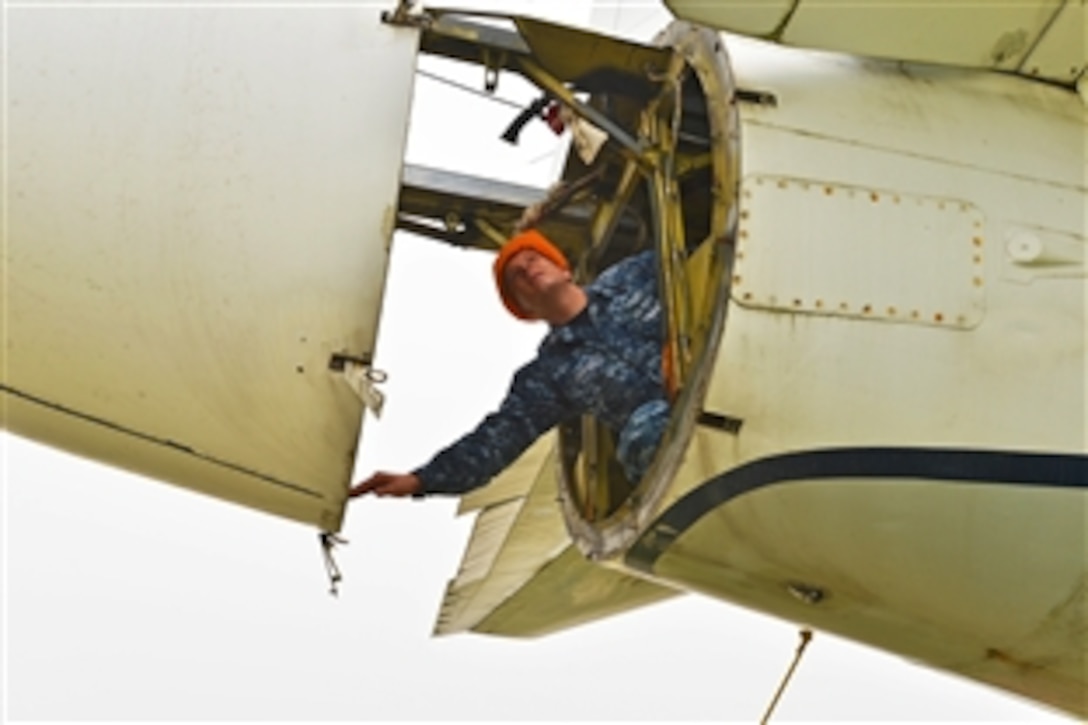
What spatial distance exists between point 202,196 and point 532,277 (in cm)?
106

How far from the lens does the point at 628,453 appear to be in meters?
5.19

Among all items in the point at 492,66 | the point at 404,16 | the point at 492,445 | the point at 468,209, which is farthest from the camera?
→ the point at 468,209

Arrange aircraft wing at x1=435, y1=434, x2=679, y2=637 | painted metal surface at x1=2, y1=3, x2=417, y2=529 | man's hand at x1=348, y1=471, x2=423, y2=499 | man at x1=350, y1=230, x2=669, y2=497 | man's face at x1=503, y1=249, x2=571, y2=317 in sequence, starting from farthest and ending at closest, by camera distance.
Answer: aircraft wing at x1=435, y1=434, x2=679, y2=637 < man's face at x1=503, y1=249, x2=571, y2=317 < man at x1=350, y1=230, x2=669, y2=497 < man's hand at x1=348, y1=471, x2=423, y2=499 < painted metal surface at x1=2, y1=3, x2=417, y2=529

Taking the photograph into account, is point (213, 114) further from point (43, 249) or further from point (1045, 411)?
point (1045, 411)

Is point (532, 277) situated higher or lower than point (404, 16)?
lower

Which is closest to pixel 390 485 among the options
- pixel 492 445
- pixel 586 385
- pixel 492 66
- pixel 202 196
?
pixel 492 445

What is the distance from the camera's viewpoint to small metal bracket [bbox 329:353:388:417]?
189 inches

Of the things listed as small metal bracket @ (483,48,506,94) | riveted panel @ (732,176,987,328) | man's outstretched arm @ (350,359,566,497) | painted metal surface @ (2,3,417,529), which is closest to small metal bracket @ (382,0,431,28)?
painted metal surface @ (2,3,417,529)

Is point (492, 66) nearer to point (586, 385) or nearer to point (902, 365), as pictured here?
point (586, 385)

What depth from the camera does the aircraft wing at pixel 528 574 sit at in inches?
252

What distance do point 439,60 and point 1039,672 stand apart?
94.8 inches

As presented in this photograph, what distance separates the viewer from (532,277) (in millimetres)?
5434

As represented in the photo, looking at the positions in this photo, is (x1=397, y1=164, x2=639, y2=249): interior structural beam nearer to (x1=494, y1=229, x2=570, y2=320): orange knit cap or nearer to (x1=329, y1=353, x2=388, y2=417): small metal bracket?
(x1=494, y1=229, x2=570, y2=320): orange knit cap

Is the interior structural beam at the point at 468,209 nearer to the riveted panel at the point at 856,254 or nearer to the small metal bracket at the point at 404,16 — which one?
the small metal bracket at the point at 404,16
